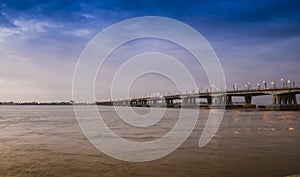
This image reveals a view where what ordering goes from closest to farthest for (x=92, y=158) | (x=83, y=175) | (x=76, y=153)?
(x=83, y=175) < (x=92, y=158) < (x=76, y=153)

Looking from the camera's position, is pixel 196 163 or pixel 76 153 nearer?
pixel 196 163

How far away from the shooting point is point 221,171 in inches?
501

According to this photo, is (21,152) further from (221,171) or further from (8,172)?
(221,171)

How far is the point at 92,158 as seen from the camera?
16.3 m

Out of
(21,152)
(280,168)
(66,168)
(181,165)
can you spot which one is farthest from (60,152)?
(280,168)

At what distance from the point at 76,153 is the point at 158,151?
5.33 m

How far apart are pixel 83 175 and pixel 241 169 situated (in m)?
7.12

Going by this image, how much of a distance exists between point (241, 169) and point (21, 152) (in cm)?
1408

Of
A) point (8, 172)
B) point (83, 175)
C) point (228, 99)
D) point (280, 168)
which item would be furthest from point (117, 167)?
point (228, 99)

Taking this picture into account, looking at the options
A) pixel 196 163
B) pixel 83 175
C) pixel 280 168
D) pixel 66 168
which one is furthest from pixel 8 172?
pixel 280 168

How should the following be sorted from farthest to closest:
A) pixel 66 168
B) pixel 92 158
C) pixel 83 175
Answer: pixel 92 158
pixel 66 168
pixel 83 175

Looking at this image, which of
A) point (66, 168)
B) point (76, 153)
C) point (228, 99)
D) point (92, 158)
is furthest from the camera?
point (228, 99)

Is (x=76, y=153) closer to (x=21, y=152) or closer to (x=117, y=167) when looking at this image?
(x=21, y=152)

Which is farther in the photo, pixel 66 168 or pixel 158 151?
pixel 158 151
